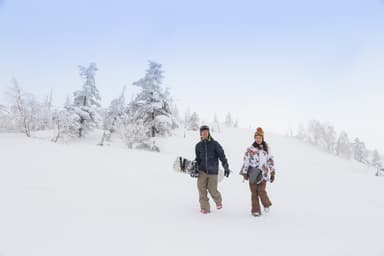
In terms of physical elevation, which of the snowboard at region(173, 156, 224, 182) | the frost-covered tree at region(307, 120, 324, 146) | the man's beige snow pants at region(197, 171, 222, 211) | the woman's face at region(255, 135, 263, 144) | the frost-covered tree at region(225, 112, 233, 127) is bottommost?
the man's beige snow pants at region(197, 171, 222, 211)

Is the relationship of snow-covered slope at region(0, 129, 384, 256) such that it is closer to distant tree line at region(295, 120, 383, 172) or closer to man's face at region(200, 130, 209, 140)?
man's face at region(200, 130, 209, 140)

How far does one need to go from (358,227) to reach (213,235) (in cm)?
297

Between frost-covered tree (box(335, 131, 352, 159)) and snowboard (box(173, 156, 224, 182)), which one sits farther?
frost-covered tree (box(335, 131, 352, 159))

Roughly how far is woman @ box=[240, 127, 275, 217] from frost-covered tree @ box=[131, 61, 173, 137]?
67.7 ft

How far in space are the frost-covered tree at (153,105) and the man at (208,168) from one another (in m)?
20.3

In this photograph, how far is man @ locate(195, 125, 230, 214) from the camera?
530 centimetres

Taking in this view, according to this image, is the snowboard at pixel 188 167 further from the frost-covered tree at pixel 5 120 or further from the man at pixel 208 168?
the frost-covered tree at pixel 5 120

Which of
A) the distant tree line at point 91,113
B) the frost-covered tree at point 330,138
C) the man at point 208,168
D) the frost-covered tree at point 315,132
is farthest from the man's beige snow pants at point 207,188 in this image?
Result: the frost-covered tree at point 330,138

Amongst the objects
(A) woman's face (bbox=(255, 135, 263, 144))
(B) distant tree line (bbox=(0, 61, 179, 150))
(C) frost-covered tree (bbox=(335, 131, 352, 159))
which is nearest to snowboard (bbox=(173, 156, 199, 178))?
(A) woman's face (bbox=(255, 135, 263, 144))

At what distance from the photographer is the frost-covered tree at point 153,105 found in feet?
85.6

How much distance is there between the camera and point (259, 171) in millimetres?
5168

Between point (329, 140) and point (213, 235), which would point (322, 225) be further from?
point (329, 140)

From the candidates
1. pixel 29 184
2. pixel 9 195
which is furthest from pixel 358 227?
pixel 29 184

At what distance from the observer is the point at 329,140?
2916 inches
